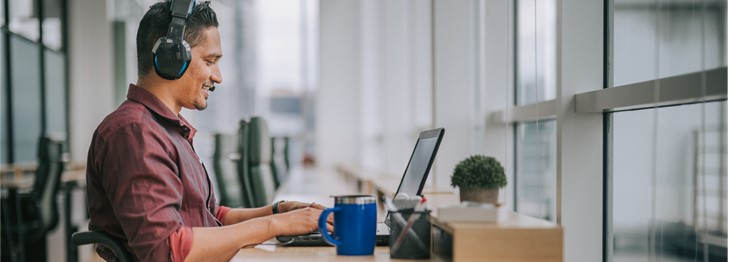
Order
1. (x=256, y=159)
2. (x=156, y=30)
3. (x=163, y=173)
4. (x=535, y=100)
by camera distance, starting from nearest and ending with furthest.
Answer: (x=163, y=173) → (x=156, y=30) → (x=535, y=100) → (x=256, y=159)

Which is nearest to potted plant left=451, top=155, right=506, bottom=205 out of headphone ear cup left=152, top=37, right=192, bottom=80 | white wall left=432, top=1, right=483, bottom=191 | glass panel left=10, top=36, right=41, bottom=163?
headphone ear cup left=152, top=37, right=192, bottom=80

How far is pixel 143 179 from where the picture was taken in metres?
1.55

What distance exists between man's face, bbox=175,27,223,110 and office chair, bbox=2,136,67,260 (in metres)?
3.61

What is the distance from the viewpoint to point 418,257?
61.4 inches

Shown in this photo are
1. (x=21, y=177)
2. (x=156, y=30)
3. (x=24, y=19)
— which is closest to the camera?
(x=156, y=30)

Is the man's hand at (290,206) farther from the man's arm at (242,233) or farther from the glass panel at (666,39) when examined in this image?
the glass panel at (666,39)

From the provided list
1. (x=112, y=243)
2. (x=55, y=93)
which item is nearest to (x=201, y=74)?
(x=112, y=243)

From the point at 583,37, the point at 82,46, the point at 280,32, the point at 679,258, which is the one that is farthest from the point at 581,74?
the point at 280,32

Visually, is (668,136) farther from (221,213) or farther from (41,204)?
(41,204)

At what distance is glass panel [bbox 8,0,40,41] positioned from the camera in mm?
6645

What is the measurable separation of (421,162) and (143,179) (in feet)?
2.13

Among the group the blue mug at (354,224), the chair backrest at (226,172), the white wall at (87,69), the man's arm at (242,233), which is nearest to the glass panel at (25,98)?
the white wall at (87,69)

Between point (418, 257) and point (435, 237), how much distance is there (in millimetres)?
55

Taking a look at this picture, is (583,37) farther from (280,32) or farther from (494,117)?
(280,32)
